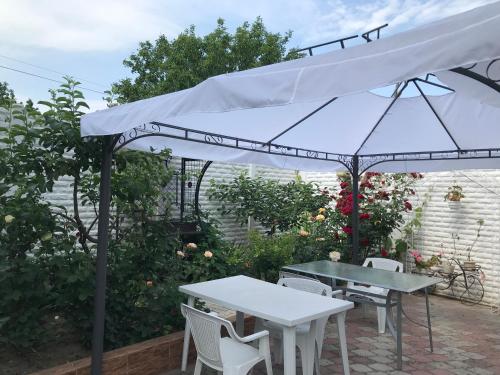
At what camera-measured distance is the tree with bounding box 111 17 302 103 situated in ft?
47.4

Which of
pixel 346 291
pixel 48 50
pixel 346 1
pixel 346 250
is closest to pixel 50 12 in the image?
pixel 48 50

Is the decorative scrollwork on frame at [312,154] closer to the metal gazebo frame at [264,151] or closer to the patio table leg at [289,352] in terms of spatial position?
the metal gazebo frame at [264,151]

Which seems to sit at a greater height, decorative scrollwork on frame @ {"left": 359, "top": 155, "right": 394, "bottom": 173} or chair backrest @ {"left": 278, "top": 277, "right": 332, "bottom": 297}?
decorative scrollwork on frame @ {"left": 359, "top": 155, "right": 394, "bottom": 173}

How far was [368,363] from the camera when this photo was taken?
366 centimetres

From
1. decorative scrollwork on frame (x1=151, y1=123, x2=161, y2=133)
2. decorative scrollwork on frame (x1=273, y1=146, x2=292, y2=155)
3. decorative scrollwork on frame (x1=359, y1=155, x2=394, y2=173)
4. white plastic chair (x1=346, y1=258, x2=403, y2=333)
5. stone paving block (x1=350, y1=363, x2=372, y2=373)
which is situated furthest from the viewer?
decorative scrollwork on frame (x1=359, y1=155, x2=394, y2=173)

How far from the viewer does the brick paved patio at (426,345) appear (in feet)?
11.7

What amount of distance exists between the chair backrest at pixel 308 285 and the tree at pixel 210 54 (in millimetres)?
11555

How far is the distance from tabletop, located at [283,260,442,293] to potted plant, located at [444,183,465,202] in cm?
251

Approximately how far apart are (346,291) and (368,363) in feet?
2.68

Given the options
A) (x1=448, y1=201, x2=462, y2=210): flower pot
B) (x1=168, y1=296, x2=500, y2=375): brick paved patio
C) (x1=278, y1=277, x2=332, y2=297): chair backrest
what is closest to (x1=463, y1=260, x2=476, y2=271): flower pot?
(x1=168, y1=296, x2=500, y2=375): brick paved patio

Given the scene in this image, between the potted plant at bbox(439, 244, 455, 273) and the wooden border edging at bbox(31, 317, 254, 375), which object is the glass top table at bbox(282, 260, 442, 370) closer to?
the wooden border edging at bbox(31, 317, 254, 375)

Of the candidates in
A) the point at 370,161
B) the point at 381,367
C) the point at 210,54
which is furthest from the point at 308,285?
the point at 210,54

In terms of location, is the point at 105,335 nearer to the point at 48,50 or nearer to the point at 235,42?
the point at 48,50

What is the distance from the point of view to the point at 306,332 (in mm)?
2924
